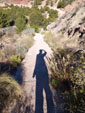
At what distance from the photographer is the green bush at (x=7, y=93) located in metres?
2.34

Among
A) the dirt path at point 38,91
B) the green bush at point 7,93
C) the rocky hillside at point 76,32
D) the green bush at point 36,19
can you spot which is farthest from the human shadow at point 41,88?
the green bush at point 36,19

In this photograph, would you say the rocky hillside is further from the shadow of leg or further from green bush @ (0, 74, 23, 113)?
green bush @ (0, 74, 23, 113)

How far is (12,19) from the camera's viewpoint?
25.3m

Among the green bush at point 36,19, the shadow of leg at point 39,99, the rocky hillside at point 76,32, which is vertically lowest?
the shadow of leg at point 39,99

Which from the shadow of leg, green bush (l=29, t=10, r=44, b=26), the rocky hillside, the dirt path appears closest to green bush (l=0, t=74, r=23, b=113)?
the dirt path

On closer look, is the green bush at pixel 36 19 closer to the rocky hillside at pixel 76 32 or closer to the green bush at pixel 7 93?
the rocky hillside at pixel 76 32

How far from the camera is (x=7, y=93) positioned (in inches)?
100

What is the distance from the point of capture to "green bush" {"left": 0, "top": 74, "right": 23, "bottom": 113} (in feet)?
7.67

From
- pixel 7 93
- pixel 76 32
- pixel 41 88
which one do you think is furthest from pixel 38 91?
pixel 76 32

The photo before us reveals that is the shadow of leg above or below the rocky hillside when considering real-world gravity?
below

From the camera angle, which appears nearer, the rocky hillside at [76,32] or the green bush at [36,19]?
the rocky hillside at [76,32]

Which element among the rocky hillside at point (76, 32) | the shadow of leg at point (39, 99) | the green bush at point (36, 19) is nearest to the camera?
the shadow of leg at point (39, 99)

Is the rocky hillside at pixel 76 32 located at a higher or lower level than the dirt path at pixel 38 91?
higher

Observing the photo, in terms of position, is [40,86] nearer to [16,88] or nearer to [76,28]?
[16,88]
